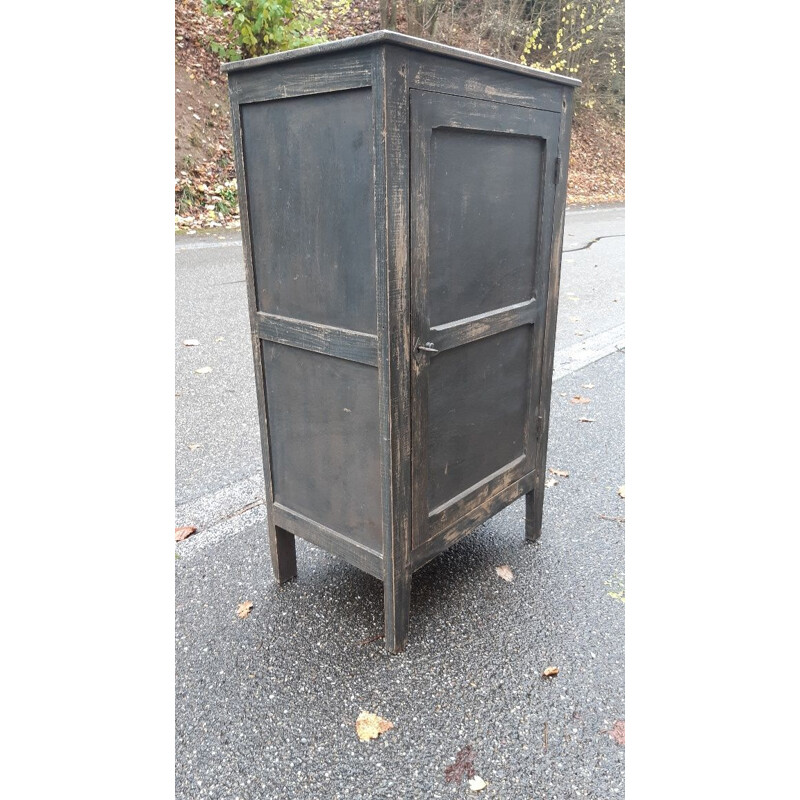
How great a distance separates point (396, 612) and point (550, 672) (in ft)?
1.66

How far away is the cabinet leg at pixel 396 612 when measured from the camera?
2.02 meters

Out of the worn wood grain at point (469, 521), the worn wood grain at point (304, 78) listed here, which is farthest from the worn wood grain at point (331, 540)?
the worn wood grain at point (304, 78)

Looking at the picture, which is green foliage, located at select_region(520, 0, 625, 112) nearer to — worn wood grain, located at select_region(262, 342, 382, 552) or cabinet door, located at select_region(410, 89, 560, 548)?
cabinet door, located at select_region(410, 89, 560, 548)

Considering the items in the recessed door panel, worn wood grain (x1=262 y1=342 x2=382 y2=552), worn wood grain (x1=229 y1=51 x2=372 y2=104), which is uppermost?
worn wood grain (x1=229 y1=51 x2=372 y2=104)

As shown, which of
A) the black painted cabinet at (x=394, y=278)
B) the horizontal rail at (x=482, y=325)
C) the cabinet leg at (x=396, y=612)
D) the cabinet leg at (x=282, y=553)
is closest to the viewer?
the black painted cabinet at (x=394, y=278)

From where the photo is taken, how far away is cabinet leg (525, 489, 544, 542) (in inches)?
103

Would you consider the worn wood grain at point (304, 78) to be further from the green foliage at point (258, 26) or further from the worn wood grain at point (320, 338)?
the green foliage at point (258, 26)

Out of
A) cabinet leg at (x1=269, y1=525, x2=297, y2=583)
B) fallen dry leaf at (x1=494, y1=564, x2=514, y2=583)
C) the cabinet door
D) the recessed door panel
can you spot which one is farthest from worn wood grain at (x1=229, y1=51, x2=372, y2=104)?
fallen dry leaf at (x1=494, y1=564, x2=514, y2=583)

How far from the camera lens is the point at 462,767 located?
5.57 ft

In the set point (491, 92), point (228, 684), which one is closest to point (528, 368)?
point (491, 92)

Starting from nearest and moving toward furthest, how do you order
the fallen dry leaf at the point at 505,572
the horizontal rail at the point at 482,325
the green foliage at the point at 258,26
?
the horizontal rail at the point at 482,325 → the fallen dry leaf at the point at 505,572 → the green foliage at the point at 258,26

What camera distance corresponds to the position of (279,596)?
2379 millimetres

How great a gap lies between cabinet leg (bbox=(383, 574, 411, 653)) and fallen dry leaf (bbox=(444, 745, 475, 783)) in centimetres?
42

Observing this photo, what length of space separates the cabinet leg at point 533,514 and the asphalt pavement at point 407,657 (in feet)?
0.19
